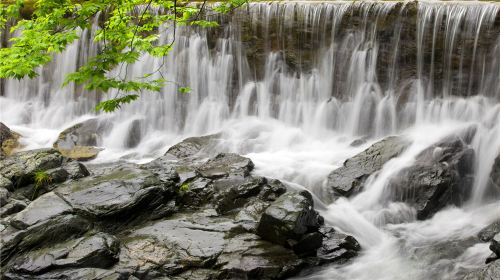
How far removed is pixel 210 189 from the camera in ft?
32.1

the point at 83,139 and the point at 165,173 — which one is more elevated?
the point at 165,173

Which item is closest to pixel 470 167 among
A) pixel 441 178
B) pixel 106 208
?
pixel 441 178

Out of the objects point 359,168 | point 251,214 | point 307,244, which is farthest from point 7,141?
point 307,244

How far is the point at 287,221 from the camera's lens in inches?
304

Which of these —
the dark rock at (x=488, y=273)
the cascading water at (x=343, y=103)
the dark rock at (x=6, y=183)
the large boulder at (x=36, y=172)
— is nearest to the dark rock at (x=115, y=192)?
the large boulder at (x=36, y=172)

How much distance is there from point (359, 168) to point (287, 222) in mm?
3543

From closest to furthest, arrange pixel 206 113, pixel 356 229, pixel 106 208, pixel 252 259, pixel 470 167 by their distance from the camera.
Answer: pixel 252 259 < pixel 106 208 < pixel 356 229 < pixel 470 167 < pixel 206 113

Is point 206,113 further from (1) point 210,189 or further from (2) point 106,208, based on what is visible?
(2) point 106,208

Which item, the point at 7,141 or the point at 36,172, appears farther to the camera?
the point at 7,141

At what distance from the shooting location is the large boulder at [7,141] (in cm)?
1432

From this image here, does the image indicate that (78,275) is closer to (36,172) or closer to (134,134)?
(36,172)

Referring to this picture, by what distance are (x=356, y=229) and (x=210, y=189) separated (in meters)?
2.81

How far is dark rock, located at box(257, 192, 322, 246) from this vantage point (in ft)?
25.3

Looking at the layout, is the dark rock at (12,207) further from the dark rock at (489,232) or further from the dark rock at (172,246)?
the dark rock at (489,232)
